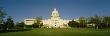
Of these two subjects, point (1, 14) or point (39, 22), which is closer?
point (1, 14)

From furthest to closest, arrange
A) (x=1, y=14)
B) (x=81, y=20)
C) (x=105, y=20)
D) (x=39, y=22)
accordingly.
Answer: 1. (x=39, y=22)
2. (x=81, y=20)
3. (x=105, y=20)
4. (x=1, y=14)

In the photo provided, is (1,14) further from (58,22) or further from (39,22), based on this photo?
(58,22)

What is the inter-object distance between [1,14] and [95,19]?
52.3m

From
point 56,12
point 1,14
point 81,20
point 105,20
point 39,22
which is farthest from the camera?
point 56,12

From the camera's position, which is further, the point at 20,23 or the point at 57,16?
the point at 57,16

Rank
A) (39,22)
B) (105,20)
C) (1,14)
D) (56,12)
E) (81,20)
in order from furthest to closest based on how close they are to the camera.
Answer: (56,12)
(39,22)
(81,20)
(105,20)
(1,14)

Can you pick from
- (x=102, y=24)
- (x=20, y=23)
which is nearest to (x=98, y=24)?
(x=102, y=24)

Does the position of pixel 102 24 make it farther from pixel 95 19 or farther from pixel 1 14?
pixel 1 14

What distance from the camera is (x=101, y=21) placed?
95.7 meters

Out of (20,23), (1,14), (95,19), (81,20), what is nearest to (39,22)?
(20,23)

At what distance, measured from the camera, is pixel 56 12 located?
143 metres

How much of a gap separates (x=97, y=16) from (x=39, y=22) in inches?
1438

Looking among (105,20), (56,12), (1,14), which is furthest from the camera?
(56,12)

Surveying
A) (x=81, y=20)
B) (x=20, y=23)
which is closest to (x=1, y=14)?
(x=81, y=20)
